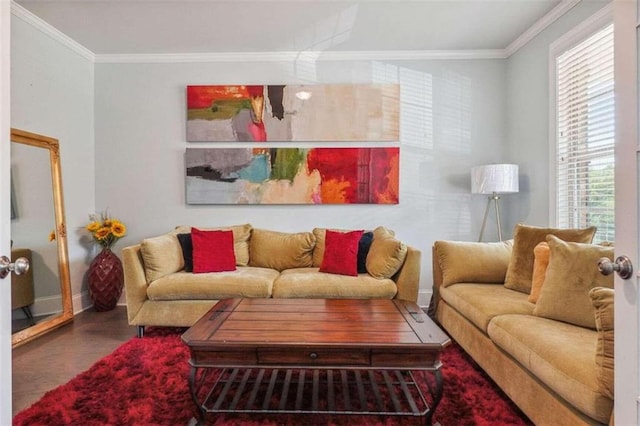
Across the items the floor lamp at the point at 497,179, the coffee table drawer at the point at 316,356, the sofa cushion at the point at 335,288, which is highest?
the floor lamp at the point at 497,179

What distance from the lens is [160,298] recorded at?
2.66 m

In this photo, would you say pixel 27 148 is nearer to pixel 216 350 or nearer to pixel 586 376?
pixel 216 350

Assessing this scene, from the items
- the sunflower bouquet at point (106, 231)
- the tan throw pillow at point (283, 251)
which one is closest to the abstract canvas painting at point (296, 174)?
the tan throw pillow at point (283, 251)

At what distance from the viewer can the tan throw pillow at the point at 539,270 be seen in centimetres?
201

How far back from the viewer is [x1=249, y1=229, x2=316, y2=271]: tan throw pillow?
3.22m

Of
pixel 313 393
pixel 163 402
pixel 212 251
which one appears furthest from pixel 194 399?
pixel 212 251

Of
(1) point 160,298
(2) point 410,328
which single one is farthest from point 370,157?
(1) point 160,298

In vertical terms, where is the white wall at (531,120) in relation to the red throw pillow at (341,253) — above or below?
above

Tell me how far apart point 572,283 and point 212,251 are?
103 inches

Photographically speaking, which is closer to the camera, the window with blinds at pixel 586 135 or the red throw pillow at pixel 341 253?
the window with blinds at pixel 586 135

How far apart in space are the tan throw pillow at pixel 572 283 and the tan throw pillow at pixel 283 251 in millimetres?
1938

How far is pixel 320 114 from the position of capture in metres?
3.54

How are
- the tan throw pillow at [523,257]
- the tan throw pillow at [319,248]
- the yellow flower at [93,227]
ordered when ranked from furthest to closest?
Answer: 1. the yellow flower at [93,227]
2. the tan throw pillow at [319,248]
3. the tan throw pillow at [523,257]

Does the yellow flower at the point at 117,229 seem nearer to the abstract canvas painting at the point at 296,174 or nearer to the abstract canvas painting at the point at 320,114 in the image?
the abstract canvas painting at the point at 296,174
